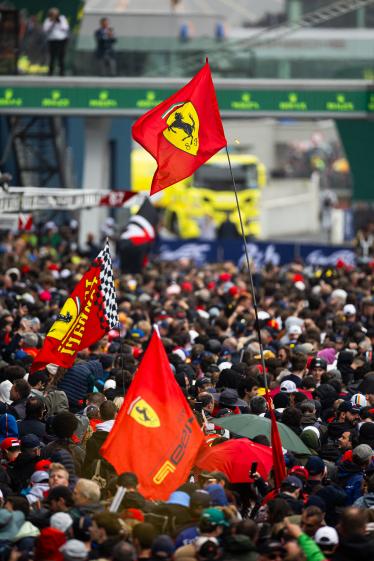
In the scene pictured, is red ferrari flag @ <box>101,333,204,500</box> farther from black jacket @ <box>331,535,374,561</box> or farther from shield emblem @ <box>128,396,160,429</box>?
black jacket @ <box>331,535,374,561</box>

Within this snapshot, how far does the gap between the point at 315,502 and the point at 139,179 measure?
1858 inches

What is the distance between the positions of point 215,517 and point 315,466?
1.95 metres

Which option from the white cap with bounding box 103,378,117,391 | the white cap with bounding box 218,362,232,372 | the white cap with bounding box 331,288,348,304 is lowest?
the white cap with bounding box 331,288,348,304

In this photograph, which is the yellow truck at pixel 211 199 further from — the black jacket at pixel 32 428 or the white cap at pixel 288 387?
the black jacket at pixel 32 428

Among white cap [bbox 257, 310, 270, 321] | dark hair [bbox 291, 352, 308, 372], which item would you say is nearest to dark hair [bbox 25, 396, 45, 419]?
dark hair [bbox 291, 352, 308, 372]

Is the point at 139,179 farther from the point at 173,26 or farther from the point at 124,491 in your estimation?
the point at 124,491

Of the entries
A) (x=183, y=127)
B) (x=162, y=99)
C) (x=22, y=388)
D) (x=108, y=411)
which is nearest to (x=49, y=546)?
(x=108, y=411)

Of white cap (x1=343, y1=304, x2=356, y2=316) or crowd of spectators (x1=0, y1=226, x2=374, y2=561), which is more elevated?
crowd of spectators (x1=0, y1=226, x2=374, y2=561)

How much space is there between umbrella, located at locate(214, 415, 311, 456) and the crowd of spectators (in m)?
0.11

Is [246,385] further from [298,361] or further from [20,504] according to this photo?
[20,504]

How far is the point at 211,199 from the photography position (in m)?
52.3

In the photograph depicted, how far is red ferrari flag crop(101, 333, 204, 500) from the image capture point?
11961 mm

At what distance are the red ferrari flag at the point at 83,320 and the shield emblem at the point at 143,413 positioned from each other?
10.6 feet

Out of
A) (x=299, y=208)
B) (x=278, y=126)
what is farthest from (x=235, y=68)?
(x=278, y=126)
